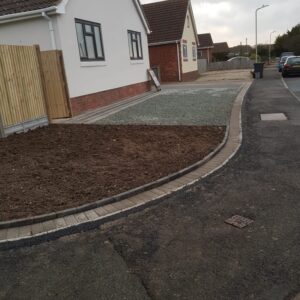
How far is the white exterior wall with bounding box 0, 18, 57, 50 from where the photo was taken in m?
11.6

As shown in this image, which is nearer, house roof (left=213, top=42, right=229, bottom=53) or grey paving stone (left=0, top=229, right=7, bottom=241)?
grey paving stone (left=0, top=229, right=7, bottom=241)

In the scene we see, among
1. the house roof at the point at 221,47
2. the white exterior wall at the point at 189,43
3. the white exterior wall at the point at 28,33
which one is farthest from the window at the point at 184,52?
the house roof at the point at 221,47

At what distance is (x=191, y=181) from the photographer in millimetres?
5629

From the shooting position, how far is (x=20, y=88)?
30.8 feet

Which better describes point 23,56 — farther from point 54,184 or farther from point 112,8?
point 112,8

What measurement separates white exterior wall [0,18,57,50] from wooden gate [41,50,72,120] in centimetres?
73

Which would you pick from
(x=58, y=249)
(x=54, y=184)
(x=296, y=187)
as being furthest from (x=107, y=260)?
(x=296, y=187)

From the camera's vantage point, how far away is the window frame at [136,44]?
1811 centimetres

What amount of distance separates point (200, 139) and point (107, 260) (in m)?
4.92

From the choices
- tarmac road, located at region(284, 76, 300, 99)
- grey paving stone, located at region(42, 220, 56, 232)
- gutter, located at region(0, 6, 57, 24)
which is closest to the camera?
grey paving stone, located at region(42, 220, 56, 232)

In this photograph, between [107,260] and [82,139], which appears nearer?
[107,260]

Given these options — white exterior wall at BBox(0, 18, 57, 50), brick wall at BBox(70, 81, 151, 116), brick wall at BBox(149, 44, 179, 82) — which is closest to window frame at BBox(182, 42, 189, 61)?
brick wall at BBox(149, 44, 179, 82)

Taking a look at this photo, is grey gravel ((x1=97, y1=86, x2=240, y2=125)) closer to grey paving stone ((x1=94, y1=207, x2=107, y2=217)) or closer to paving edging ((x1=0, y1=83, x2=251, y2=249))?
paving edging ((x1=0, y1=83, x2=251, y2=249))

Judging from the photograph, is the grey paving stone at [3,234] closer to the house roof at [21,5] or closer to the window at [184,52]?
the house roof at [21,5]
